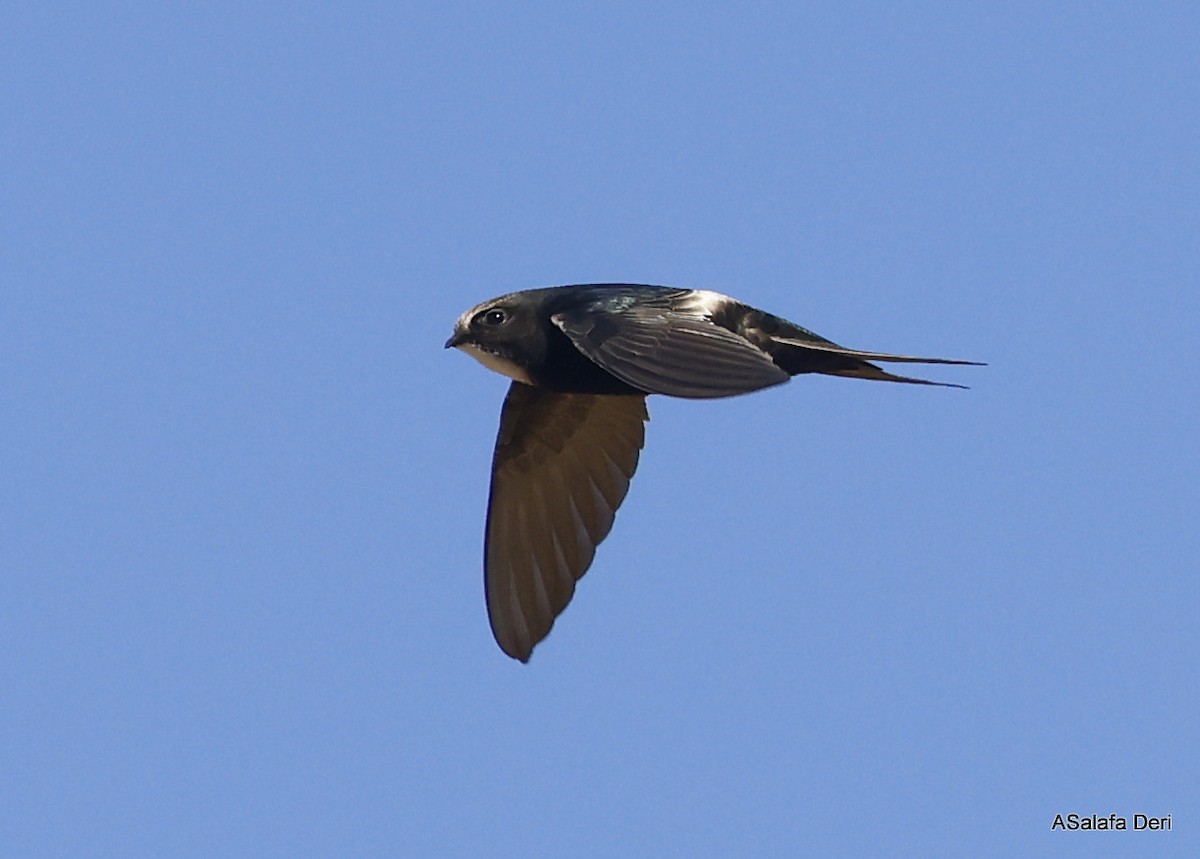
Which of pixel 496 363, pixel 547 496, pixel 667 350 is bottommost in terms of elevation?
pixel 547 496

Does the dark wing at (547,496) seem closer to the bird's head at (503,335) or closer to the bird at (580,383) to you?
the bird at (580,383)

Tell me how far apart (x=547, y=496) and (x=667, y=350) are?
2.06 meters

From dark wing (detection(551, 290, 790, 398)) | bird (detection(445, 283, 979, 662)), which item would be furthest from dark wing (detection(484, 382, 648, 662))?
dark wing (detection(551, 290, 790, 398))

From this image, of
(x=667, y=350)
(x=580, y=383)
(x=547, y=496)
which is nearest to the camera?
(x=667, y=350)

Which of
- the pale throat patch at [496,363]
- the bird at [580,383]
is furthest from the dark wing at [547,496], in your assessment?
the pale throat patch at [496,363]

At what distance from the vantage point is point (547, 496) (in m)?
9.04

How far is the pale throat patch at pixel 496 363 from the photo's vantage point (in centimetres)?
816

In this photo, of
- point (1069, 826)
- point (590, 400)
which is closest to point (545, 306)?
point (590, 400)

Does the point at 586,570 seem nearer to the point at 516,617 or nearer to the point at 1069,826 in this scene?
the point at 516,617

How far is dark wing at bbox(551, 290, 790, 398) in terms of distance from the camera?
675 cm

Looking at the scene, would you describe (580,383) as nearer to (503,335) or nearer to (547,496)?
(503,335)

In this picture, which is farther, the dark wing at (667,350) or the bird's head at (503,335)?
the bird's head at (503,335)

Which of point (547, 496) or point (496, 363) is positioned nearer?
point (496, 363)

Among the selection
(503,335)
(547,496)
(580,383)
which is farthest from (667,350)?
(547,496)
